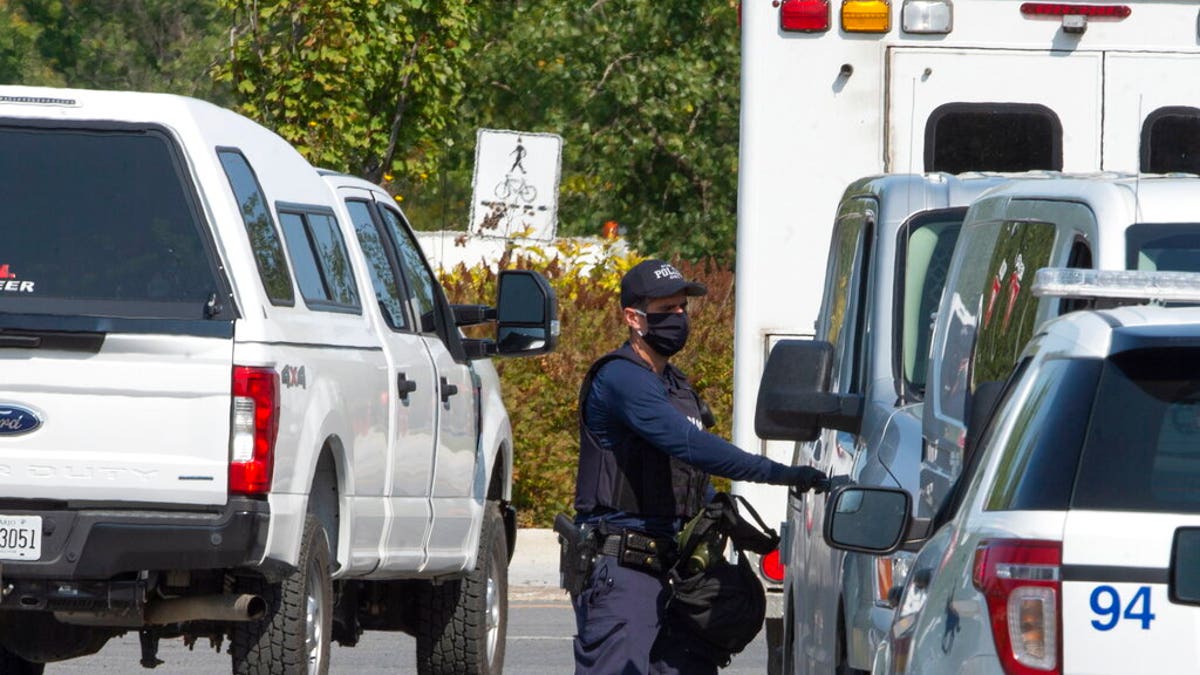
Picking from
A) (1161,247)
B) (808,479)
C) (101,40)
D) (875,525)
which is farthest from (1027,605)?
(101,40)

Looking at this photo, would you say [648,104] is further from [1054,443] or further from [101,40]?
[1054,443]

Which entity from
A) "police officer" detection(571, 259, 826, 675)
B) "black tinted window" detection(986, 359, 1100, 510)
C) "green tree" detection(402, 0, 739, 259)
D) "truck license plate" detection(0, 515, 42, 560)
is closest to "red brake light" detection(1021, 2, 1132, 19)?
"police officer" detection(571, 259, 826, 675)

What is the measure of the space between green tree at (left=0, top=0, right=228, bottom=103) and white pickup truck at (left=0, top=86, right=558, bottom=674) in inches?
1522

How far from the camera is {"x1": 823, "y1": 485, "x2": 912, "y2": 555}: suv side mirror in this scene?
4.57m

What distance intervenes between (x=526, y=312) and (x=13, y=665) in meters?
2.38

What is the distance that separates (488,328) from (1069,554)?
13021 mm

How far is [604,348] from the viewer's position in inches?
655

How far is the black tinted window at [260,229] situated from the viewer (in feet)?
24.6

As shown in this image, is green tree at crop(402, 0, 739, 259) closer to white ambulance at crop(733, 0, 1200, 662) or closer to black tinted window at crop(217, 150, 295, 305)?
white ambulance at crop(733, 0, 1200, 662)

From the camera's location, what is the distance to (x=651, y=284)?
24.7 ft

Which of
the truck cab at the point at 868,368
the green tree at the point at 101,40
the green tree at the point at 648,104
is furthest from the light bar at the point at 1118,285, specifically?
the green tree at the point at 101,40

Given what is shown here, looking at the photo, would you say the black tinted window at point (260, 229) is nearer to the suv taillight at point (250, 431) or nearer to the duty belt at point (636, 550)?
the suv taillight at point (250, 431)

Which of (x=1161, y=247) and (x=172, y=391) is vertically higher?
(x=1161, y=247)

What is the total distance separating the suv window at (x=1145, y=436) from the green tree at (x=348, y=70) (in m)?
16.4
